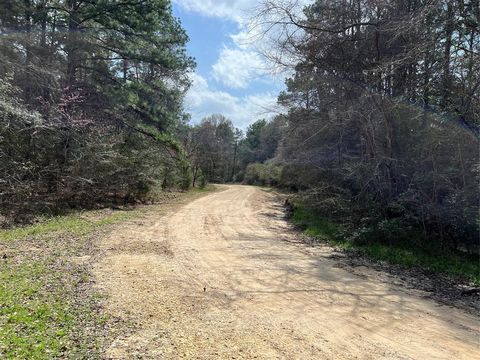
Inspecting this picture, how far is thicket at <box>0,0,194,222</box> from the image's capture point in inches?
449

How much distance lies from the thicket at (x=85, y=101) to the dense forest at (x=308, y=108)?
0.06m

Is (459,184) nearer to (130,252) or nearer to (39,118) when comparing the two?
(130,252)

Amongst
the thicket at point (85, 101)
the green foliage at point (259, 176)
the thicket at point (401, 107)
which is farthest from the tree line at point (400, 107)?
the green foliage at point (259, 176)

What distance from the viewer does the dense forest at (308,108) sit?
9.31m

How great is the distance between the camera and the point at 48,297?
5.15 m

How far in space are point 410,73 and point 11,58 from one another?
41.5ft

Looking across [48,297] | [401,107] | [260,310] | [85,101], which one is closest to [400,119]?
[401,107]

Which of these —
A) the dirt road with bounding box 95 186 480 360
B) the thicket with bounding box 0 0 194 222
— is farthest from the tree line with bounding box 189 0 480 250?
the thicket with bounding box 0 0 194 222

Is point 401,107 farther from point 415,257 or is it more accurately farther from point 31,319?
point 31,319

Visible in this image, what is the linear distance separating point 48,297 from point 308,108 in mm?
13520

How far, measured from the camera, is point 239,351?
3918 mm

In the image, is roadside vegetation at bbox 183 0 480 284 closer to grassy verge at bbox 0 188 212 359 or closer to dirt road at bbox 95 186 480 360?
dirt road at bbox 95 186 480 360

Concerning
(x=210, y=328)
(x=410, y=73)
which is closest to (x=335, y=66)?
(x=410, y=73)

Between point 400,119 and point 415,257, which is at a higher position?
point 400,119
